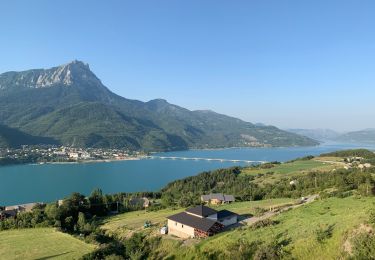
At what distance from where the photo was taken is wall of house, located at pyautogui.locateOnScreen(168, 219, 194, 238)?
3073cm

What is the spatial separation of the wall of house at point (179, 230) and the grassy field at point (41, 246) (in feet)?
23.2

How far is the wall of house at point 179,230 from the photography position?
30.7 m

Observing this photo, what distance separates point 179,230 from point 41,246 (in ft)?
42.5

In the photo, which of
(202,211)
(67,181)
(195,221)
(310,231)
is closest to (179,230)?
(195,221)

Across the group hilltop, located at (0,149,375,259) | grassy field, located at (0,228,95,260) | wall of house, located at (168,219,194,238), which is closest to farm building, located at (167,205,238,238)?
wall of house, located at (168,219,194,238)

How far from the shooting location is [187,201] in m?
51.6

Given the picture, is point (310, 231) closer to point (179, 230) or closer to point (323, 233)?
point (323, 233)

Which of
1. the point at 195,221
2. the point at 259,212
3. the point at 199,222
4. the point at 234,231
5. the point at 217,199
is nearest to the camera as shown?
the point at 234,231

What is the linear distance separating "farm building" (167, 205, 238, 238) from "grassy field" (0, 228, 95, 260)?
762 cm

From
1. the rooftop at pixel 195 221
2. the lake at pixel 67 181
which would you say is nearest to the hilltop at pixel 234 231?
the rooftop at pixel 195 221

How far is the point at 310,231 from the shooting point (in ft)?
61.0

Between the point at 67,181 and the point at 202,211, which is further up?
the point at 202,211

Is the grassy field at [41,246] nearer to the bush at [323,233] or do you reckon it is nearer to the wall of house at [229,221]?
the wall of house at [229,221]

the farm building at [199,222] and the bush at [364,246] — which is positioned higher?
the bush at [364,246]
